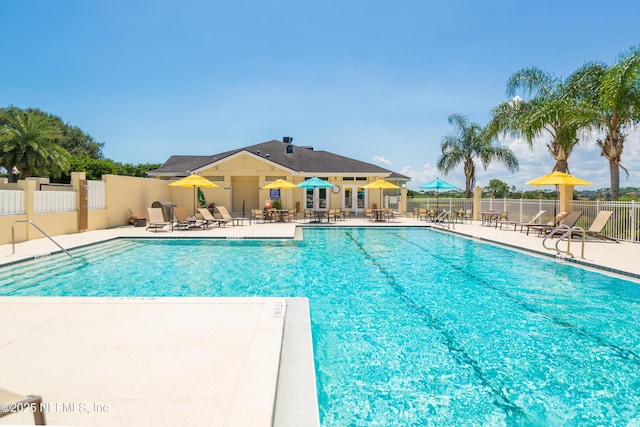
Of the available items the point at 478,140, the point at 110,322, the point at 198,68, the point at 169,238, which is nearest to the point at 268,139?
the point at 198,68

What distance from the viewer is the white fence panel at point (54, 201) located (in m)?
13.5

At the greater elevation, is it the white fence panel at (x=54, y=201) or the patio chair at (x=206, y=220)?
the white fence panel at (x=54, y=201)

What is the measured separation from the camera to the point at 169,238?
14.7m

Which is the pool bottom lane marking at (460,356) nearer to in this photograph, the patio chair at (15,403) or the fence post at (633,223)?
the patio chair at (15,403)

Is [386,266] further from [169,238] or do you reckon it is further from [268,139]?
[268,139]

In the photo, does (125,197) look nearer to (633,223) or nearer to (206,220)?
(206,220)

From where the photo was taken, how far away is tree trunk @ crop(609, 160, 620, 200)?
16109 millimetres

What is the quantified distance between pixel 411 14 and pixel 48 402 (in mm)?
18183

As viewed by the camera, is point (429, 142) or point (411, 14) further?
point (429, 142)

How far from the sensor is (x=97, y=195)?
680 inches

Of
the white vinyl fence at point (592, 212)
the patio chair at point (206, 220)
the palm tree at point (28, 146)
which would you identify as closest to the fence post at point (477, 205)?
the white vinyl fence at point (592, 212)

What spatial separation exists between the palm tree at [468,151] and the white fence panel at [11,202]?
27.7 metres

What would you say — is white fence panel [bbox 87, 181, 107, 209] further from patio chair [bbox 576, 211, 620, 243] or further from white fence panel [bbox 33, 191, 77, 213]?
patio chair [bbox 576, 211, 620, 243]

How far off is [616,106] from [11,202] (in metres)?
23.0
